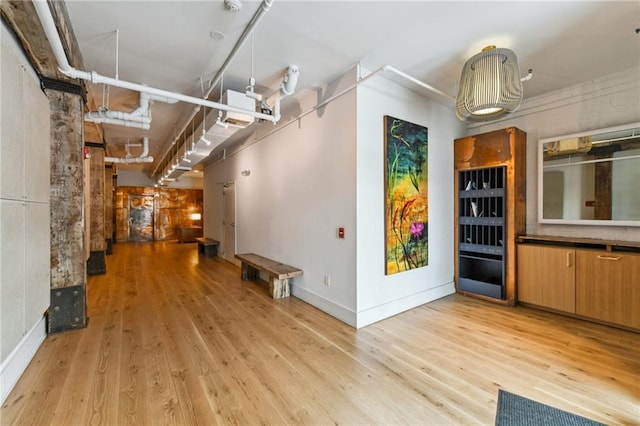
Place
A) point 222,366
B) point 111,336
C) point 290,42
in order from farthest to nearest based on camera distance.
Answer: point 111,336 → point 290,42 → point 222,366

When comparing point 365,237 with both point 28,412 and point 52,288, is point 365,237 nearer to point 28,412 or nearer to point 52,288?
point 28,412

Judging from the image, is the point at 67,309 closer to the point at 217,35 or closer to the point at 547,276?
the point at 217,35

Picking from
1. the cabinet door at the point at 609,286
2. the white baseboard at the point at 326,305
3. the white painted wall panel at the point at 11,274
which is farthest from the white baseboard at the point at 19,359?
the cabinet door at the point at 609,286

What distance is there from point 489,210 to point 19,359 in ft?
18.4

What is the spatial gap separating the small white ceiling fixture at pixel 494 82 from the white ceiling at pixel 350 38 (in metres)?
0.43

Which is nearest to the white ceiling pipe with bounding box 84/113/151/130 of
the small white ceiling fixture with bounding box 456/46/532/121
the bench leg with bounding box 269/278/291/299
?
the bench leg with bounding box 269/278/291/299

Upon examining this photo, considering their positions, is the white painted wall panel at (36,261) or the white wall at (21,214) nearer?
the white wall at (21,214)

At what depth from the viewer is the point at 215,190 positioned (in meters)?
8.24

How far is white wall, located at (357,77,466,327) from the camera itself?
3.26 meters

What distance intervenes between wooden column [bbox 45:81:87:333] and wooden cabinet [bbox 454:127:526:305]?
5.17m

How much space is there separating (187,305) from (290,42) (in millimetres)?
3623

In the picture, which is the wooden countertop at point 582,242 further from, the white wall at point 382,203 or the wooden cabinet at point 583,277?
the white wall at point 382,203

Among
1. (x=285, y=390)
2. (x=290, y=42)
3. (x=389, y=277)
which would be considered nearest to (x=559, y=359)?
(x=389, y=277)

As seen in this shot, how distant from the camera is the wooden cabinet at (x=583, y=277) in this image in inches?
121
